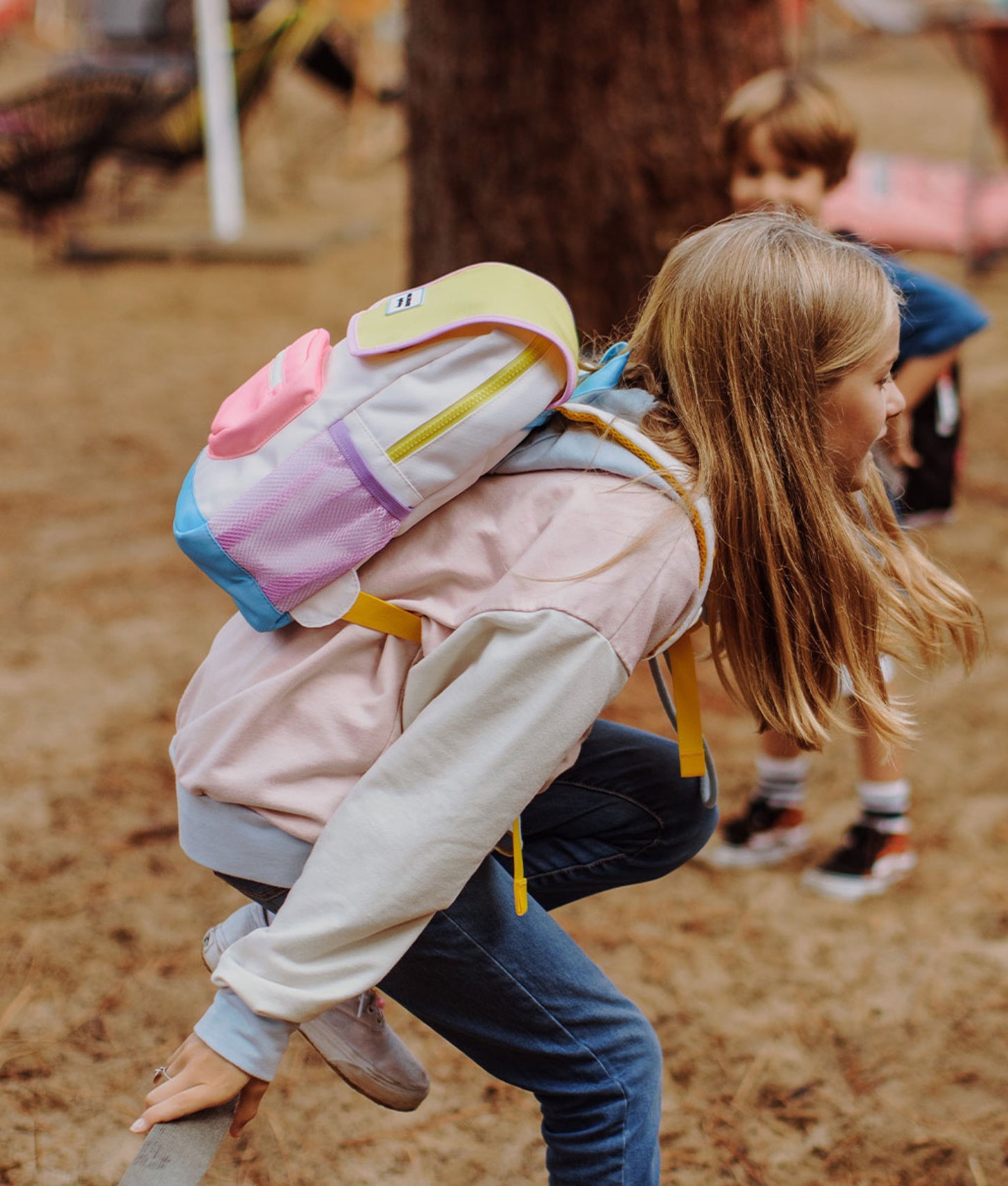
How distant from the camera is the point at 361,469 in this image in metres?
1.21

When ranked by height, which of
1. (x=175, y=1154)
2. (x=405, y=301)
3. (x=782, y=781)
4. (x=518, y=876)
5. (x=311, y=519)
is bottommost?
(x=782, y=781)

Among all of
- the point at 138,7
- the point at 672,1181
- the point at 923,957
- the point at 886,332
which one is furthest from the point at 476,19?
the point at 138,7

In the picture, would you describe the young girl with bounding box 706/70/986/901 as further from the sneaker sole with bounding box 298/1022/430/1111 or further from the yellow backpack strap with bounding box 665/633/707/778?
the sneaker sole with bounding box 298/1022/430/1111

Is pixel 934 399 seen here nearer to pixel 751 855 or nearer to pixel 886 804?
pixel 886 804

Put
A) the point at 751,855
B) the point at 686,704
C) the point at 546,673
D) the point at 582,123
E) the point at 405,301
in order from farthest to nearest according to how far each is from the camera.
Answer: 1. the point at 582,123
2. the point at 751,855
3. the point at 686,704
4. the point at 405,301
5. the point at 546,673

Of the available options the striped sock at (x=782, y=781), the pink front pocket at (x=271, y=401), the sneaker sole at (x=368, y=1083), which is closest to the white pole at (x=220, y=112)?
the striped sock at (x=782, y=781)

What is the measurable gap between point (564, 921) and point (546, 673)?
123cm

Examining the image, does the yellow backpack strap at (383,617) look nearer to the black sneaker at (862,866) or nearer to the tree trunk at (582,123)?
the black sneaker at (862,866)

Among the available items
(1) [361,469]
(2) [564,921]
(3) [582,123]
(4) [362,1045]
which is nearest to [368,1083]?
(4) [362,1045]

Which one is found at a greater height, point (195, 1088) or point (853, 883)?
point (195, 1088)

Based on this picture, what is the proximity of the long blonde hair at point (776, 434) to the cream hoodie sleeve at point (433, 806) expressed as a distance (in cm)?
23

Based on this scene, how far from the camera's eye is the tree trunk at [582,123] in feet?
9.76

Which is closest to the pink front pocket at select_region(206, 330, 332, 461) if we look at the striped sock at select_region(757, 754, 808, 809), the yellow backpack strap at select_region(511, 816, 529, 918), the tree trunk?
the yellow backpack strap at select_region(511, 816, 529, 918)

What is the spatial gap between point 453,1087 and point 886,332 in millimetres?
1243
